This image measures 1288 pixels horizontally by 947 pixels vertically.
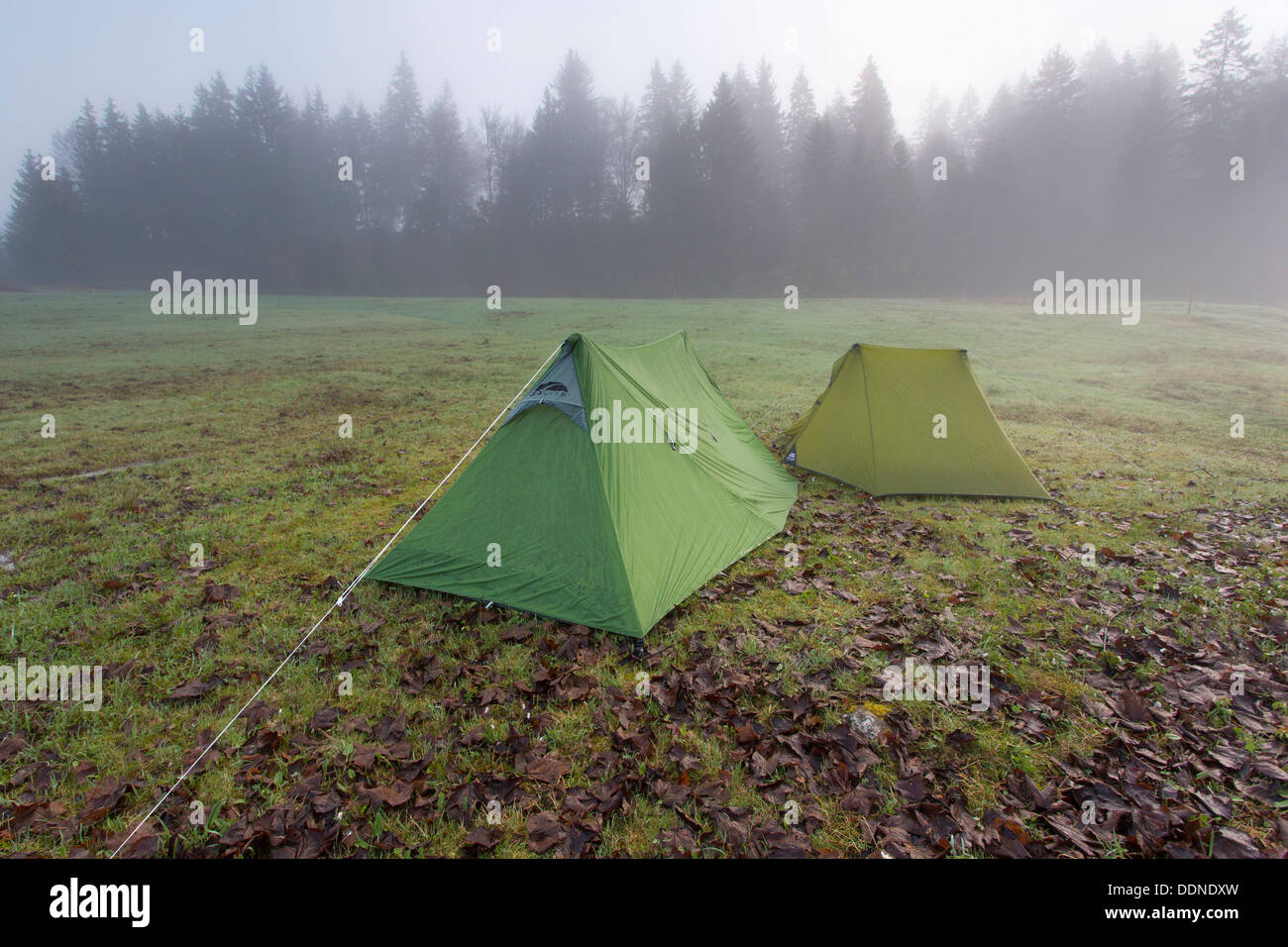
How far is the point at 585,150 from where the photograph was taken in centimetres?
5425

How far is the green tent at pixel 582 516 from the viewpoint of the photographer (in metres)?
4.96

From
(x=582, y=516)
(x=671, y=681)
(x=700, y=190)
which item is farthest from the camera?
(x=700, y=190)

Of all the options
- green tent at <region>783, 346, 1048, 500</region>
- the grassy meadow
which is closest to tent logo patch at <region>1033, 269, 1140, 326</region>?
green tent at <region>783, 346, 1048, 500</region>

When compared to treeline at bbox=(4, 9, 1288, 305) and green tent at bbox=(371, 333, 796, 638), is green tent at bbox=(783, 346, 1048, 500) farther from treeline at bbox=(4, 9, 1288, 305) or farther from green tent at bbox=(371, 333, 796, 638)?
treeline at bbox=(4, 9, 1288, 305)

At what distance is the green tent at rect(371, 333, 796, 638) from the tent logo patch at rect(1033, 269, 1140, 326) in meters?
31.1

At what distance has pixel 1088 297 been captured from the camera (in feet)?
133

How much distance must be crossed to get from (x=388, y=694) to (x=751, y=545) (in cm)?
367

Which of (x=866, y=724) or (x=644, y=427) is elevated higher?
(x=644, y=427)

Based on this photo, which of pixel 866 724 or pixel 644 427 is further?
pixel 644 427

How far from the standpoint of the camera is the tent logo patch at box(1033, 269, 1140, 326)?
32.8 m

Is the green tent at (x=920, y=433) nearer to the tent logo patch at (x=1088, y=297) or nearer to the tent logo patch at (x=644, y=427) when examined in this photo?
the tent logo patch at (x=644, y=427)

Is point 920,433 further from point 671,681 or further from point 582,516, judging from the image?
point 671,681

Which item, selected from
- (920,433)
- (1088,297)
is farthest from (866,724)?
(1088,297)

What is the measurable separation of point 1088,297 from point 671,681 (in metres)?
48.9
